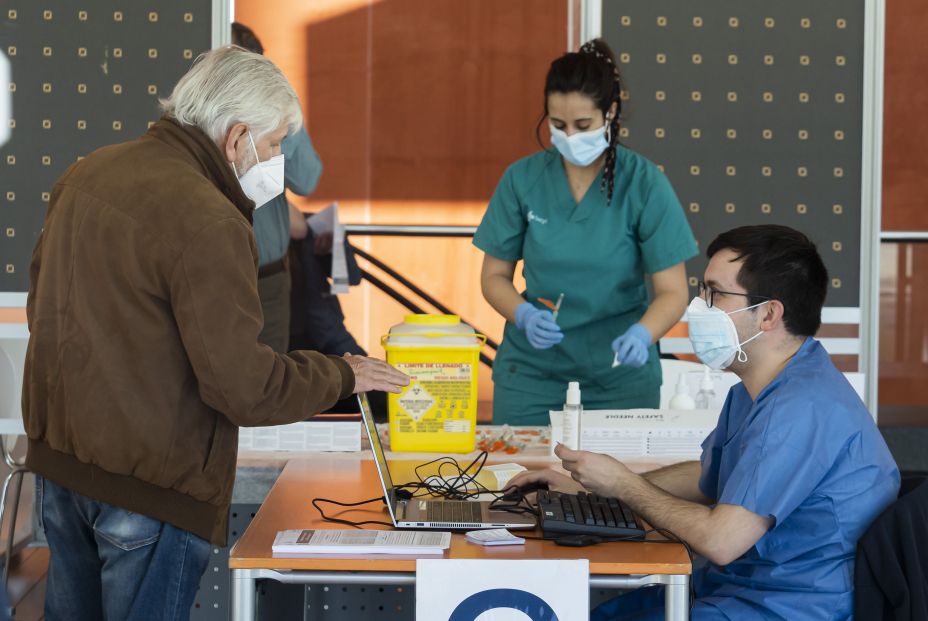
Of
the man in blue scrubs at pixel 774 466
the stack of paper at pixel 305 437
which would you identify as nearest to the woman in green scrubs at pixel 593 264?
the stack of paper at pixel 305 437

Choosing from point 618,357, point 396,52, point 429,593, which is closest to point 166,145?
point 429,593

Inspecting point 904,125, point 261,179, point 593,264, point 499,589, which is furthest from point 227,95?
point 904,125

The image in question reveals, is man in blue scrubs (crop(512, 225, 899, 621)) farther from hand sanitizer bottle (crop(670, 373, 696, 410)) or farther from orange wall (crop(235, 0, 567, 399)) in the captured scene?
orange wall (crop(235, 0, 567, 399))

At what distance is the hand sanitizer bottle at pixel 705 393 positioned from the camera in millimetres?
2732

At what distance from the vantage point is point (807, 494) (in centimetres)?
171

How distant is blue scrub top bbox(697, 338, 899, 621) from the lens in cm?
171

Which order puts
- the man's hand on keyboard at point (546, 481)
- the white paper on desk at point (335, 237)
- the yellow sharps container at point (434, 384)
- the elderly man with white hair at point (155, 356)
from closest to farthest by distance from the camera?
1. the elderly man with white hair at point (155, 356)
2. the man's hand on keyboard at point (546, 481)
3. the yellow sharps container at point (434, 384)
4. the white paper on desk at point (335, 237)

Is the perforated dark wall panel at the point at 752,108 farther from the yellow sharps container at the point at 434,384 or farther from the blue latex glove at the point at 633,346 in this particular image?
the yellow sharps container at the point at 434,384

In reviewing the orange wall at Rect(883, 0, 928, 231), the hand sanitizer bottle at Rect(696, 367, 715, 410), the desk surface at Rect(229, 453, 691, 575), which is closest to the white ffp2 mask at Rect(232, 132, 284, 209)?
the desk surface at Rect(229, 453, 691, 575)

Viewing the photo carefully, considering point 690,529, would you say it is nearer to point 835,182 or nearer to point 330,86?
point 835,182

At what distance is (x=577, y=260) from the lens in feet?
9.27

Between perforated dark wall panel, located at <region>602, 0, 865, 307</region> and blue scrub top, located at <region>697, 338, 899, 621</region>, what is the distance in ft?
7.12

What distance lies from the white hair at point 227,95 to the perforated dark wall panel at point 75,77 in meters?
2.27

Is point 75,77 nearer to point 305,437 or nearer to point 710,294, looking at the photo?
point 305,437
